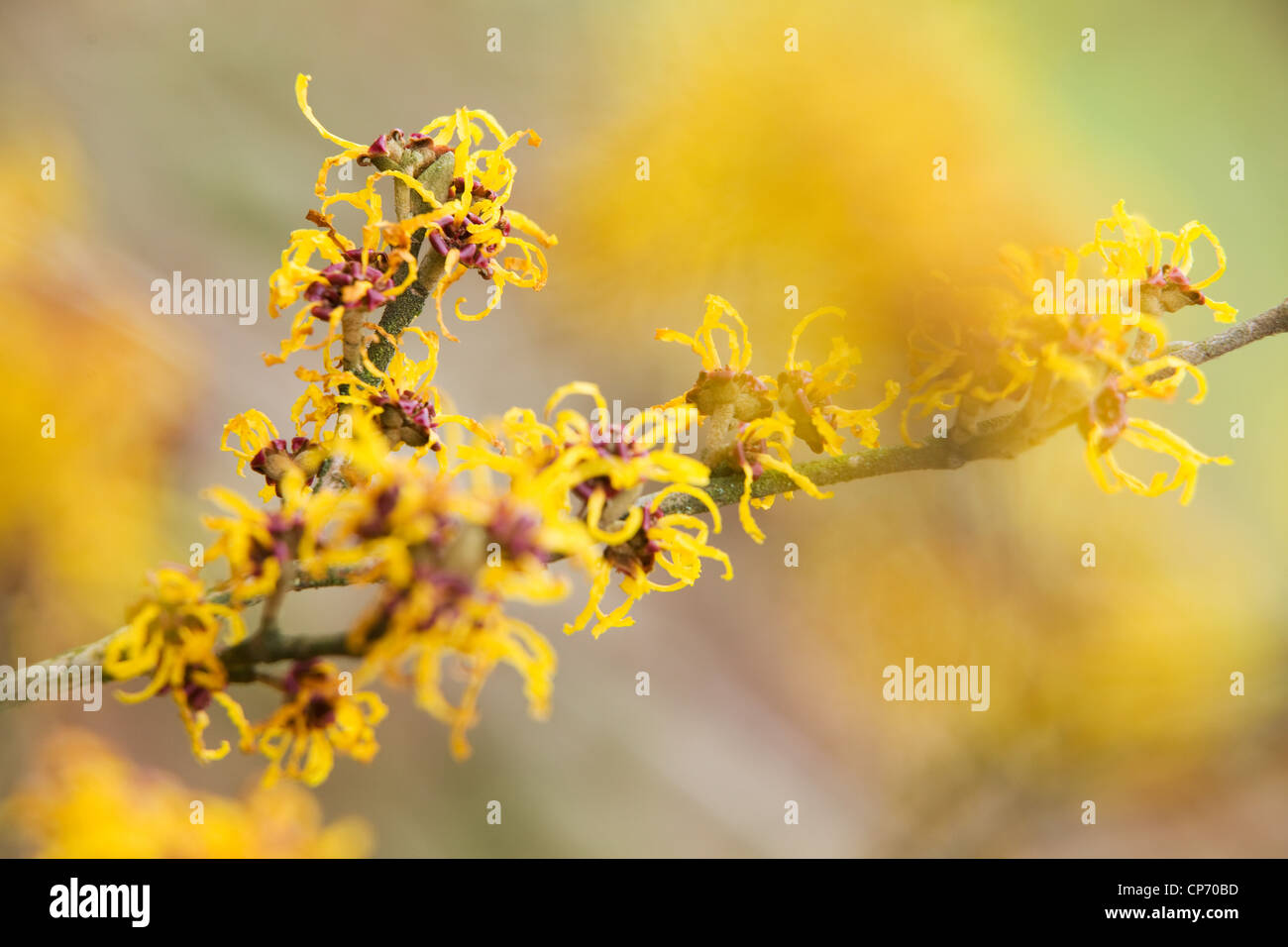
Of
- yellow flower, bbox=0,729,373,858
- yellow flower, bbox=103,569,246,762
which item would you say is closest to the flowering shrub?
yellow flower, bbox=103,569,246,762

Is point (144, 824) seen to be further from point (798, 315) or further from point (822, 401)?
point (798, 315)

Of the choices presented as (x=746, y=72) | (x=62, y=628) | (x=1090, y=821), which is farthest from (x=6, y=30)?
(x=1090, y=821)

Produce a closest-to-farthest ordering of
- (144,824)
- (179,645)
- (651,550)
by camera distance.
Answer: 1. (179,645)
2. (651,550)
3. (144,824)

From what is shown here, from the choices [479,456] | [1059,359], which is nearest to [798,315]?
→ [1059,359]

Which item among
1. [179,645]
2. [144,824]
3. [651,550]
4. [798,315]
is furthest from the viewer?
[798,315]

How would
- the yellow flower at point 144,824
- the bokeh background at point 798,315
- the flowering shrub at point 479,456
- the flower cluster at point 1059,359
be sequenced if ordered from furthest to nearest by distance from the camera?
the bokeh background at point 798,315 < the yellow flower at point 144,824 < the flower cluster at point 1059,359 < the flowering shrub at point 479,456

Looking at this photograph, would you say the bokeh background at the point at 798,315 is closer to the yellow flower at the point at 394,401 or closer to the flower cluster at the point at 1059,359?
the yellow flower at the point at 394,401

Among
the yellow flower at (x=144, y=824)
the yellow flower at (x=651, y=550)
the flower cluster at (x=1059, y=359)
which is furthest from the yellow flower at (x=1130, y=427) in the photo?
the yellow flower at (x=144, y=824)
